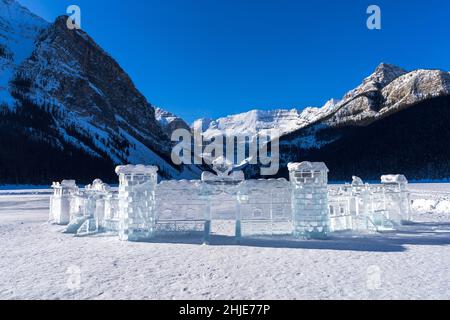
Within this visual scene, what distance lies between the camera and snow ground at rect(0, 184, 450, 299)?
736cm

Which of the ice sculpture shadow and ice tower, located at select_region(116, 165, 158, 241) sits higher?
ice tower, located at select_region(116, 165, 158, 241)

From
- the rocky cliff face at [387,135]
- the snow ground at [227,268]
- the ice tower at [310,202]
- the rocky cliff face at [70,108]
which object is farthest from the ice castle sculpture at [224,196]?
the rocky cliff face at [387,135]

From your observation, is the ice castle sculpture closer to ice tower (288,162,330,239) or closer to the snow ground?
ice tower (288,162,330,239)

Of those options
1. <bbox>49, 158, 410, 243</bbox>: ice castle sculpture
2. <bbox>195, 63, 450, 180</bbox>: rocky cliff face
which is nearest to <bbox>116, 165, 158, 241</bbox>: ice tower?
<bbox>49, 158, 410, 243</bbox>: ice castle sculpture

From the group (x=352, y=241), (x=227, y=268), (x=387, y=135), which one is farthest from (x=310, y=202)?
(x=387, y=135)

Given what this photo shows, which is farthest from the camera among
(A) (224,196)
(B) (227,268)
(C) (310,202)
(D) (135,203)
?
(A) (224,196)

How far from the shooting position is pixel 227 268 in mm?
9320

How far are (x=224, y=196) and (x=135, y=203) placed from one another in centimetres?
384

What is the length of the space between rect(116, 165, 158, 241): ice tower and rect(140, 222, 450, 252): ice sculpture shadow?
76 centimetres

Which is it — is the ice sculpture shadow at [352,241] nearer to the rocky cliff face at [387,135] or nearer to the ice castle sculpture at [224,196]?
the ice castle sculpture at [224,196]

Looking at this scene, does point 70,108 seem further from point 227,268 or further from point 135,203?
point 227,268

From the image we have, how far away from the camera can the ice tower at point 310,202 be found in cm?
1396
